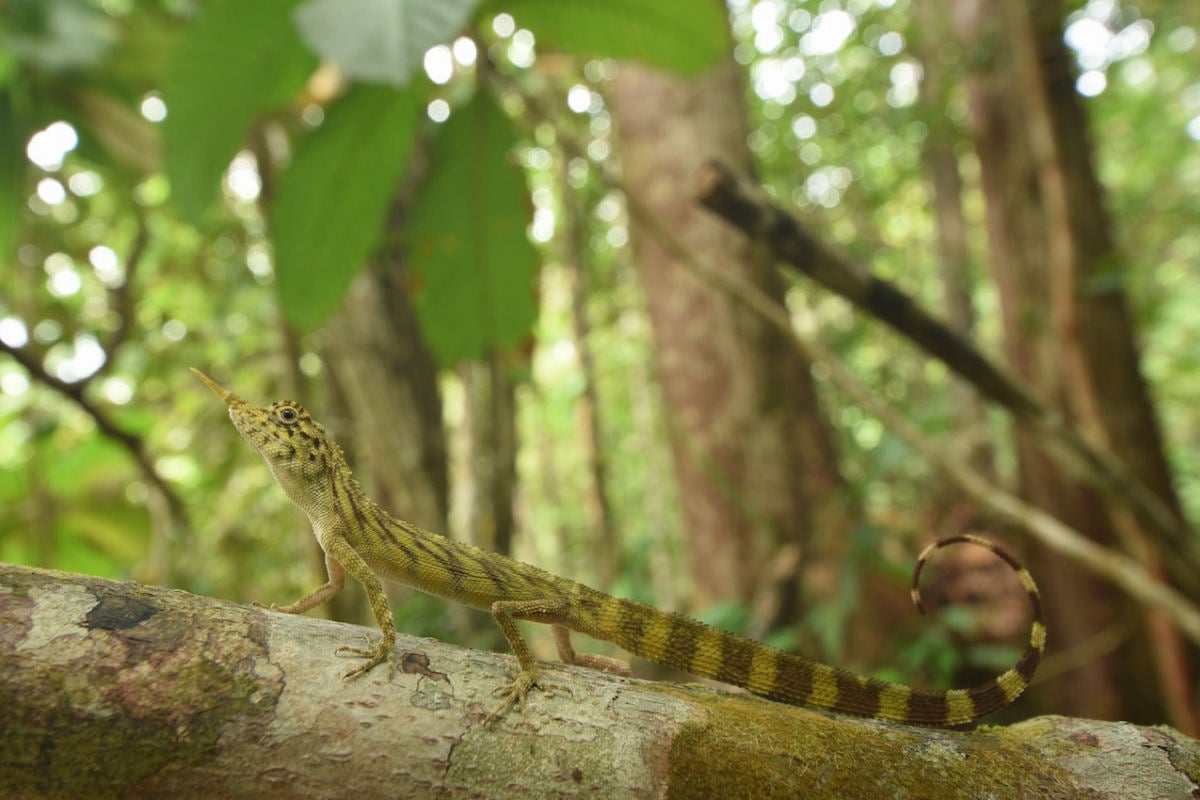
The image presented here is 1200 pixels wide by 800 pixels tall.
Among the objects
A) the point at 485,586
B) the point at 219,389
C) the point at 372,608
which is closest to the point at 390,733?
the point at 372,608

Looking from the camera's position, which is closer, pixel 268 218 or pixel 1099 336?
pixel 268 218

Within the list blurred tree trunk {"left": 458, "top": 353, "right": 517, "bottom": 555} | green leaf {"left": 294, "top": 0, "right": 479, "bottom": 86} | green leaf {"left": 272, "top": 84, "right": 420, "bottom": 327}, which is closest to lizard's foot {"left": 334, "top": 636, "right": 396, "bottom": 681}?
green leaf {"left": 294, "top": 0, "right": 479, "bottom": 86}

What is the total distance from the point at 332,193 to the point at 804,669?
277cm

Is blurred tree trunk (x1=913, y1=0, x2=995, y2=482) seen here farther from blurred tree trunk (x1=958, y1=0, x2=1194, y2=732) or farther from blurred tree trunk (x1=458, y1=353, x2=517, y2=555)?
blurred tree trunk (x1=458, y1=353, x2=517, y2=555)

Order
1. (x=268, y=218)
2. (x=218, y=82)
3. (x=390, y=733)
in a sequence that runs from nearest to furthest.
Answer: (x=390, y=733)
(x=218, y=82)
(x=268, y=218)

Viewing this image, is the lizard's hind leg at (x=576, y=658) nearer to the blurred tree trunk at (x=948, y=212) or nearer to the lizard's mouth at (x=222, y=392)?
the lizard's mouth at (x=222, y=392)

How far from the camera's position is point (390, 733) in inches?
65.7

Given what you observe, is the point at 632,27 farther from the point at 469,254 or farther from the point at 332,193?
the point at 332,193

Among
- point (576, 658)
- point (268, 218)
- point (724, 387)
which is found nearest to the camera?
point (576, 658)

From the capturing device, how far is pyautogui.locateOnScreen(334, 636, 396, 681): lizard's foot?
5.91 ft

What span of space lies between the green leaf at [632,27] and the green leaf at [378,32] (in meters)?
1.18

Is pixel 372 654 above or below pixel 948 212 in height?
below

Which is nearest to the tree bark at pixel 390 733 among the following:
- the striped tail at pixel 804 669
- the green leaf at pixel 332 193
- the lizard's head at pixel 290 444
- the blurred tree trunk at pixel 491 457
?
the striped tail at pixel 804 669

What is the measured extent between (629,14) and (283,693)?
3278mm
